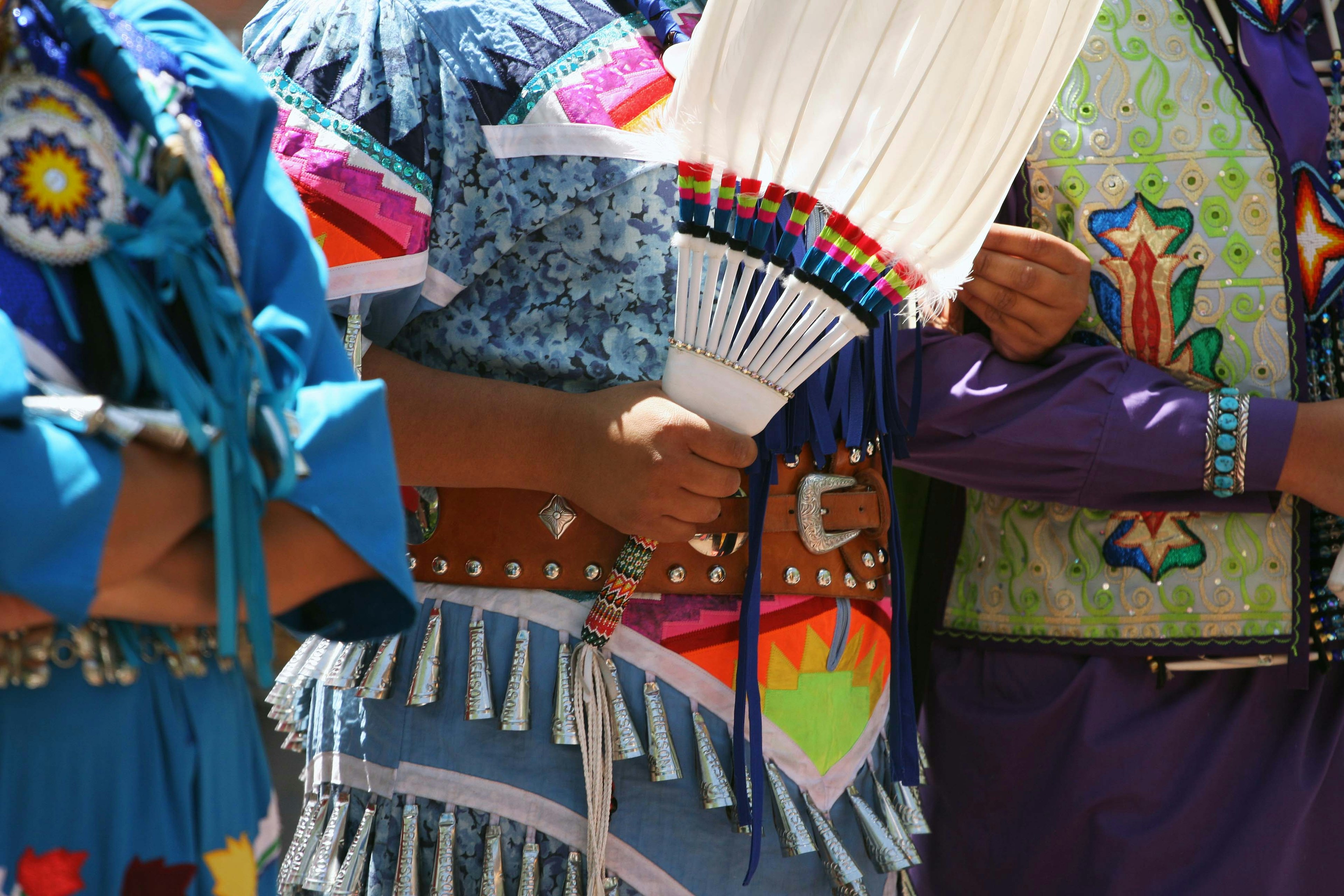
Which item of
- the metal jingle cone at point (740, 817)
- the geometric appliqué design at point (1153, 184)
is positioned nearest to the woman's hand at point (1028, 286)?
the geometric appliqué design at point (1153, 184)

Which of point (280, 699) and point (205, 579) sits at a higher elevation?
point (205, 579)

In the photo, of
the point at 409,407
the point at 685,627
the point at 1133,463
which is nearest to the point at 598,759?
the point at 685,627

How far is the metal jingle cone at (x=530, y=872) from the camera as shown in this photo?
4.20 ft

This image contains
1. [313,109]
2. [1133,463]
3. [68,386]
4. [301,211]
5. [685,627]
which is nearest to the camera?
[68,386]

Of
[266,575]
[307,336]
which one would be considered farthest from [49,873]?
[307,336]

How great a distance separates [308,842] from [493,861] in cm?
22

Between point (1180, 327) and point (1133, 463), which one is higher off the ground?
point (1180, 327)

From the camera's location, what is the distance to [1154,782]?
5.90 feet

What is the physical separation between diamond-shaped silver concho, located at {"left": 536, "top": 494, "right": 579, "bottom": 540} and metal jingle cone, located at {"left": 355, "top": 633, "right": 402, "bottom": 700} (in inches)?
8.1

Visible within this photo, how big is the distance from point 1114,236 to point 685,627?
922mm

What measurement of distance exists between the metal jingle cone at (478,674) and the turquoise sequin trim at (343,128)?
47 cm

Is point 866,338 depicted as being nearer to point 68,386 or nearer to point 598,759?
point 598,759

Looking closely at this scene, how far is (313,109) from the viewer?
1.27 m

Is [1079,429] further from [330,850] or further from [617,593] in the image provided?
[330,850]
